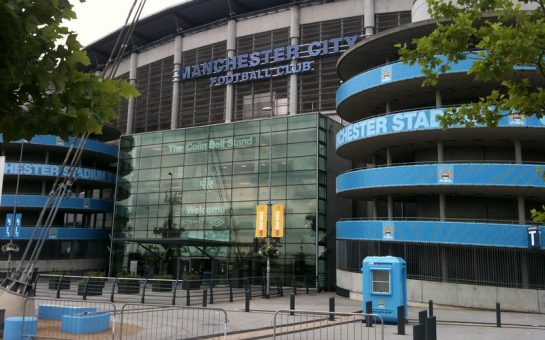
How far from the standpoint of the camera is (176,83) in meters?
55.3

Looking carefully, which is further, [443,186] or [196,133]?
[196,133]

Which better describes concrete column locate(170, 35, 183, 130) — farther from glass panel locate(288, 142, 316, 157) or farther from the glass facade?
glass panel locate(288, 142, 316, 157)

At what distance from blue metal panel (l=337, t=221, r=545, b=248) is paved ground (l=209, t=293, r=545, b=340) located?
3.70m

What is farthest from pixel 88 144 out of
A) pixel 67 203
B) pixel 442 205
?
pixel 442 205

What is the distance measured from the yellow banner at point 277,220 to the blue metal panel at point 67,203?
26.4m

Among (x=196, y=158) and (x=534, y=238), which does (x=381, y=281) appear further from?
Answer: (x=196, y=158)

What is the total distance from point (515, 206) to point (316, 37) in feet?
82.6

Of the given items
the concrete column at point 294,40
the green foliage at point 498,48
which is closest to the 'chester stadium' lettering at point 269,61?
the concrete column at point 294,40

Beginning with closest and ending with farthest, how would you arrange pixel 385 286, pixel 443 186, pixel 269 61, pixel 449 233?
Result: pixel 385 286 → pixel 449 233 → pixel 443 186 → pixel 269 61

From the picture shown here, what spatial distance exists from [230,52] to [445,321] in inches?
1458

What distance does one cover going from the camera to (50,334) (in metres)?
15.2

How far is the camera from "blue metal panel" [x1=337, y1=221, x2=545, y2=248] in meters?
27.1

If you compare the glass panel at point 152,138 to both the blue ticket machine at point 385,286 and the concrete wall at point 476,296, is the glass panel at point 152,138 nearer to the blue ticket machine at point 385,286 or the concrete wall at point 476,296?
the concrete wall at point 476,296

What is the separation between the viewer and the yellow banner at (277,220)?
34.2 metres
